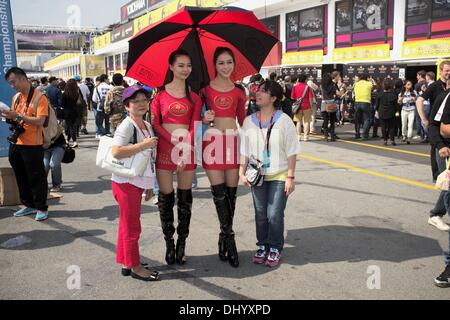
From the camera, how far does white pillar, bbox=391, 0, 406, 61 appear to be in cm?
1600

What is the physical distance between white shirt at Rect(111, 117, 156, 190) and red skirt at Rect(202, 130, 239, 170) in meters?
0.50

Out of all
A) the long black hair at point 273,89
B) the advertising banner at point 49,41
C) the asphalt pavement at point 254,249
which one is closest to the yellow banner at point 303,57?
the asphalt pavement at point 254,249

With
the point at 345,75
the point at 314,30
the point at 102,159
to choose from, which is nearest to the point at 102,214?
the point at 102,159

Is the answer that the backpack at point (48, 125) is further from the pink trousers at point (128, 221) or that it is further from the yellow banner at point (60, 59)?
the yellow banner at point (60, 59)

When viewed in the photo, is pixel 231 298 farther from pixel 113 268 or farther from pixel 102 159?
pixel 102 159

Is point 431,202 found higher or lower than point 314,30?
lower

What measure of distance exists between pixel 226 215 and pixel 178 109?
106 cm

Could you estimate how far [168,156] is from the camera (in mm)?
3709

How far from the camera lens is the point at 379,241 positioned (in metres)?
4.47

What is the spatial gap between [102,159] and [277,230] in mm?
1688

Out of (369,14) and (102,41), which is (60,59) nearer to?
(102,41)

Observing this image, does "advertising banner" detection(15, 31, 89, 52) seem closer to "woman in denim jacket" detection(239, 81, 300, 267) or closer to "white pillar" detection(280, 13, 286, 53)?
"white pillar" detection(280, 13, 286, 53)

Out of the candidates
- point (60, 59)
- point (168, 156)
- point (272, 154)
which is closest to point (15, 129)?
point (168, 156)
